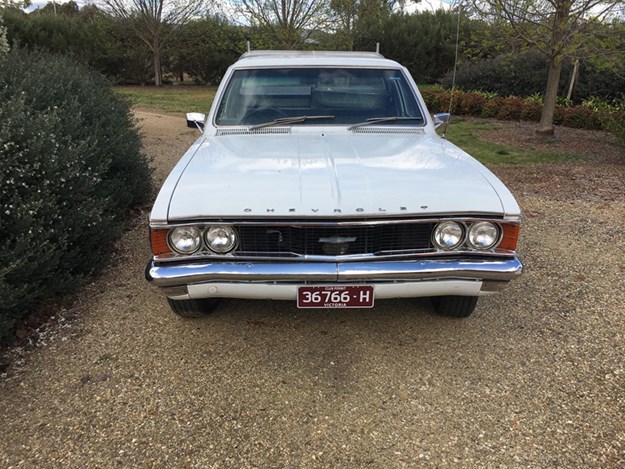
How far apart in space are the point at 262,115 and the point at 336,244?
170 centimetres

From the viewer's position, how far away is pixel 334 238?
266cm

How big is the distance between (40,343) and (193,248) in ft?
4.34

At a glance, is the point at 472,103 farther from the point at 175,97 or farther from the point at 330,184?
the point at 330,184

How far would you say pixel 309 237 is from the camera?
2.67 metres

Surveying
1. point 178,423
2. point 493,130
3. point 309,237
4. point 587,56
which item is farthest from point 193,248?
point 493,130

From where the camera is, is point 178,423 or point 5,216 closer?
point 178,423

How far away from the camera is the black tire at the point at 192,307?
3180 mm

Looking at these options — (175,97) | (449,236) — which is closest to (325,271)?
(449,236)

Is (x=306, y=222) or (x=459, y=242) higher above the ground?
(x=306, y=222)

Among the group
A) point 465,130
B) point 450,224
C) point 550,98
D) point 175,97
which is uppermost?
point 550,98

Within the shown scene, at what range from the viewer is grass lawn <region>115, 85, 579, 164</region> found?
8.81 meters

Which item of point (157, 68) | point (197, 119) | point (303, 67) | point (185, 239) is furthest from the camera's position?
point (157, 68)

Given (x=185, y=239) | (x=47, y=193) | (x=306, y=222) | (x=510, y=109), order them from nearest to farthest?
(x=306, y=222) → (x=185, y=239) → (x=47, y=193) → (x=510, y=109)

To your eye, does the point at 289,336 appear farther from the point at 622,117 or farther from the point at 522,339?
the point at 622,117
